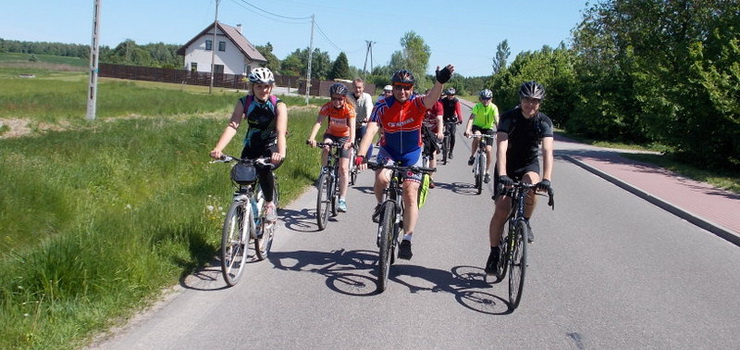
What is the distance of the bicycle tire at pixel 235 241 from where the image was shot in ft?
17.2

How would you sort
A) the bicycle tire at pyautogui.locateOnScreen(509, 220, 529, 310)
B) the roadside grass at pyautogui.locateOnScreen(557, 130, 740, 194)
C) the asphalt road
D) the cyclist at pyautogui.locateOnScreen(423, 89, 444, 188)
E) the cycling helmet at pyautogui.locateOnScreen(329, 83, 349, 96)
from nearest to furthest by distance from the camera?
1. the asphalt road
2. the bicycle tire at pyautogui.locateOnScreen(509, 220, 529, 310)
3. the cycling helmet at pyautogui.locateOnScreen(329, 83, 349, 96)
4. the cyclist at pyautogui.locateOnScreen(423, 89, 444, 188)
5. the roadside grass at pyautogui.locateOnScreen(557, 130, 740, 194)

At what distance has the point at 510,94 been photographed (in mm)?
50031

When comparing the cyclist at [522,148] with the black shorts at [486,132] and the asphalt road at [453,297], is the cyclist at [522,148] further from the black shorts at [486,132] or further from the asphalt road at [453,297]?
the black shorts at [486,132]

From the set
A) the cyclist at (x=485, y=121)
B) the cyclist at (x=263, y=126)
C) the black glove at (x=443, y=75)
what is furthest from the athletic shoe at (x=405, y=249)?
the cyclist at (x=485, y=121)

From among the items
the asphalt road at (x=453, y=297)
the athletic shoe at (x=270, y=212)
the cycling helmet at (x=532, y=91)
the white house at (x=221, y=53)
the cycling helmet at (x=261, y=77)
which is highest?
the white house at (x=221, y=53)

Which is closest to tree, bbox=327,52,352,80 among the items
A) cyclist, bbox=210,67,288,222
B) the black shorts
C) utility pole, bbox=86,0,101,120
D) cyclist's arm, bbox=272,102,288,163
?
utility pole, bbox=86,0,101,120

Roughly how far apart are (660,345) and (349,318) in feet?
7.39


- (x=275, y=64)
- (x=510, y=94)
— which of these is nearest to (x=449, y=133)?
(x=510, y=94)

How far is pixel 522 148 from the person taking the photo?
19.2 feet

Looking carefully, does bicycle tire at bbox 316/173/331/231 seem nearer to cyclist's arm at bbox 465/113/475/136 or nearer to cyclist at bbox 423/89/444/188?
cyclist at bbox 423/89/444/188

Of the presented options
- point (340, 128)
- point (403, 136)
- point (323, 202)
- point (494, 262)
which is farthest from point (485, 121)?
point (494, 262)

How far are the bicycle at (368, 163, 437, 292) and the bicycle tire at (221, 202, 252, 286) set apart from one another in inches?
45.5

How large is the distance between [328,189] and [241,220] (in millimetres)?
2791

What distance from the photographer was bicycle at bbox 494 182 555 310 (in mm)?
5158
